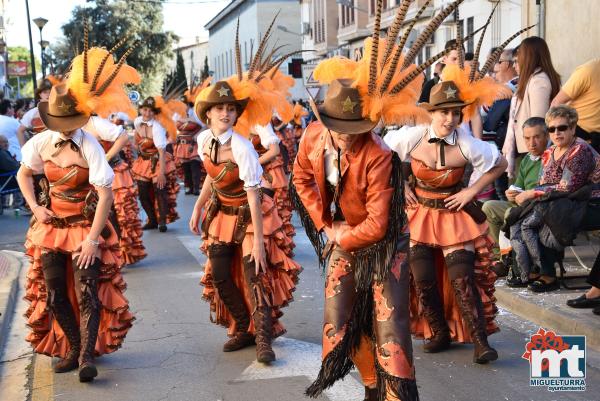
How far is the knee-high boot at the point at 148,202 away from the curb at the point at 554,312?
666 centimetres

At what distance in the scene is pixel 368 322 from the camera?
4.79 metres

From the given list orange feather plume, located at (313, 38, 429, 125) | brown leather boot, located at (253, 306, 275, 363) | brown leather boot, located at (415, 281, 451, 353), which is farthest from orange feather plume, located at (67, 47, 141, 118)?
brown leather boot, located at (415, 281, 451, 353)

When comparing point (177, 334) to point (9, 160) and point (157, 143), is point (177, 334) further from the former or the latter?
point (9, 160)

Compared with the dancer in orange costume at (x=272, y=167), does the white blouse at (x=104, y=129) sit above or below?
above

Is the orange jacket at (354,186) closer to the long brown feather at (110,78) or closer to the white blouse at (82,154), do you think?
the white blouse at (82,154)

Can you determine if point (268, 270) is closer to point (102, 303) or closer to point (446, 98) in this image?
point (102, 303)

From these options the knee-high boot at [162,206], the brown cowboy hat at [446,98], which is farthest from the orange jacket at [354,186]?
the knee-high boot at [162,206]

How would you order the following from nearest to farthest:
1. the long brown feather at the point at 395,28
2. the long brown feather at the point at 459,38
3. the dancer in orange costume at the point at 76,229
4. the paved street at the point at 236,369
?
the long brown feather at the point at 395,28 < the paved street at the point at 236,369 < the long brown feather at the point at 459,38 < the dancer in orange costume at the point at 76,229

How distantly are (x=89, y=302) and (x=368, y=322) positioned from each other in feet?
7.03

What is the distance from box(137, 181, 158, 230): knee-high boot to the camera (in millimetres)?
13430

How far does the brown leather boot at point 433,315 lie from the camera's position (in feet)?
20.7

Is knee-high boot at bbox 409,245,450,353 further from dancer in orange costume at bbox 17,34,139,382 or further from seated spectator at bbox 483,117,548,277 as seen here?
seated spectator at bbox 483,117,548,277

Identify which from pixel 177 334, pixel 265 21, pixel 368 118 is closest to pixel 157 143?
pixel 177 334

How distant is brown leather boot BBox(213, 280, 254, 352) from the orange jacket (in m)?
1.92
